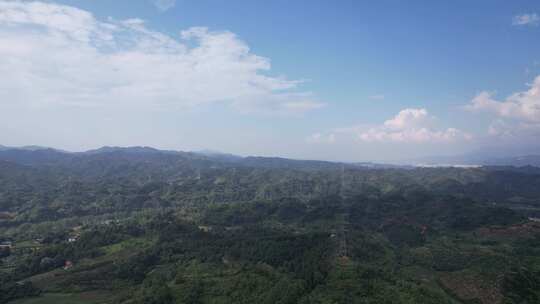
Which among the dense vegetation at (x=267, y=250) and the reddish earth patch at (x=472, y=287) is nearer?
the dense vegetation at (x=267, y=250)

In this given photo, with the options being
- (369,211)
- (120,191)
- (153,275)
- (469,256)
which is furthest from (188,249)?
(120,191)

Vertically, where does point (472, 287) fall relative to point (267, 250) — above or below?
below

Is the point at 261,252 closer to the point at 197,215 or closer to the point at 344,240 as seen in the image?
the point at 344,240

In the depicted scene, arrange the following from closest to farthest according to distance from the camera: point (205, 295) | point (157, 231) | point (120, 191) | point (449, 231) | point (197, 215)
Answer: point (205, 295) → point (157, 231) → point (449, 231) → point (197, 215) → point (120, 191)

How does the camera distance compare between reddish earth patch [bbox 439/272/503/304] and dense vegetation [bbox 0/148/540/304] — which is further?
reddish earth patch [bbox 439/272/503/304]
